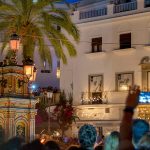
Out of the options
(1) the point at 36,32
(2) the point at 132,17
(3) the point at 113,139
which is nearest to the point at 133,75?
(2) the point at 132,17

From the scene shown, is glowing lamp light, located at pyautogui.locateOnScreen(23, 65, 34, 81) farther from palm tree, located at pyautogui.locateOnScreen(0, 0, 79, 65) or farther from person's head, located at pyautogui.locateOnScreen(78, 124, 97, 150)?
person's head, located at pyautogui.locateOnScreen(78, 124, 97, 150)

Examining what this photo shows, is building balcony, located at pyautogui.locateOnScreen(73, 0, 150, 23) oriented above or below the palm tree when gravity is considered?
above

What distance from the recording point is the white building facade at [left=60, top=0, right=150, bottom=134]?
3036 cm

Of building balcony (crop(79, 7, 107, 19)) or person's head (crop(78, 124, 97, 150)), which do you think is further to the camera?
building balcony (crop(79, 7, 107, 19))

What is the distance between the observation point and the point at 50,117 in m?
33.6

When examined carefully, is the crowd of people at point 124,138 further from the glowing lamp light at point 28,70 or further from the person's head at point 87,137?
the glowing lamp light at point 28,70

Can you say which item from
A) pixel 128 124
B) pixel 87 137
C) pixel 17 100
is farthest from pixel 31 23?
pixel 128 124

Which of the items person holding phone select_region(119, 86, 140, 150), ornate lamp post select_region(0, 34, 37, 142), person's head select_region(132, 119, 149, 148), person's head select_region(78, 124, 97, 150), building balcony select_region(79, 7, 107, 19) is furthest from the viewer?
building balcony select_region(79, 7, 107, 19)

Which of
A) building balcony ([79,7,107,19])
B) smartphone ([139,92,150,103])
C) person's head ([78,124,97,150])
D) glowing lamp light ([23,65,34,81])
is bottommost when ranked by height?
person's head ([78,124,97,150])

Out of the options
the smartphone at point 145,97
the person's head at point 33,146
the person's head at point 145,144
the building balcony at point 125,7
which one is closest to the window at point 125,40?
the building balcony at point 125,7

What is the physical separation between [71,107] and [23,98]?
17057mm

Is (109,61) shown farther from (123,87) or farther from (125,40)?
(123,87)

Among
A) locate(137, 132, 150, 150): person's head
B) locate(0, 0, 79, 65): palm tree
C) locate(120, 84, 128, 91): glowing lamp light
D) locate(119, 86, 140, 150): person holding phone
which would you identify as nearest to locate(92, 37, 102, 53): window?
locate(120, 84, 128, 91): glowing lamp light

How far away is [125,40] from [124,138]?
26838mm
